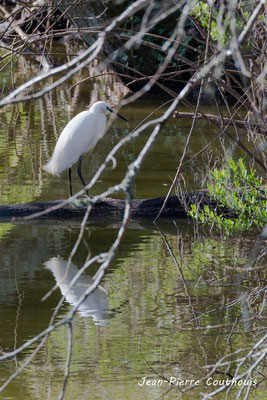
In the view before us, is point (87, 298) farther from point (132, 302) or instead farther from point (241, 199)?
point (241, 199)

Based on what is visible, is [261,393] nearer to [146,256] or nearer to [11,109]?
[146,256]

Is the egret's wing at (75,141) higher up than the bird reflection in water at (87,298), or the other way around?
the egret's wing at (75,141)

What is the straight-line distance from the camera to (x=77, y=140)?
7.52 m

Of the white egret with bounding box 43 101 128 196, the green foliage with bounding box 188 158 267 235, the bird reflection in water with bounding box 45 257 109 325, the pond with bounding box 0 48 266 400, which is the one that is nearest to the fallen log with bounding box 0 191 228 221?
the pond with bounding box 0 48 266 400

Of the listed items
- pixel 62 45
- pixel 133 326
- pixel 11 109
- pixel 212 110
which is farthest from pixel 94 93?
pixel 133 326

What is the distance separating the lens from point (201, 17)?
12.8 ft

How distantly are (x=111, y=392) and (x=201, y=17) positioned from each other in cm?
191

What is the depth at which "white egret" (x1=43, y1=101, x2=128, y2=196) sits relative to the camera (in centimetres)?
744

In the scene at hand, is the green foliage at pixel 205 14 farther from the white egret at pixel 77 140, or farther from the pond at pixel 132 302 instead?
the white egret at pixel 77 140

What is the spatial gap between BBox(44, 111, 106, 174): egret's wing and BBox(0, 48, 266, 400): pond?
265 millimetres

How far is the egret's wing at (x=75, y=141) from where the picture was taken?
293 inches

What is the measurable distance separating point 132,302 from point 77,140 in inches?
122

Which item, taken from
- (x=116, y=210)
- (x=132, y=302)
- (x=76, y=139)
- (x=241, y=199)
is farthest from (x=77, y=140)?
(x=241, y=199)

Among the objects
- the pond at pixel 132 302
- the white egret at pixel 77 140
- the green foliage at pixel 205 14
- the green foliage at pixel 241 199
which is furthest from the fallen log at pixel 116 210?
the green foliage at pixel 205 14
